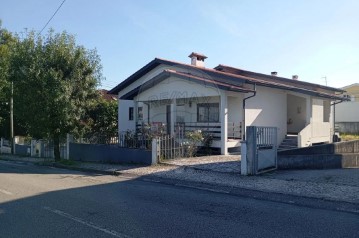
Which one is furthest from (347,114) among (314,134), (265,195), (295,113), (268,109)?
(265,195)

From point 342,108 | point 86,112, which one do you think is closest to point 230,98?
point 86,112

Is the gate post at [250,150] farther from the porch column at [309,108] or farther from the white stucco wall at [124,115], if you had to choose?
the white stucco wall at [124,115]

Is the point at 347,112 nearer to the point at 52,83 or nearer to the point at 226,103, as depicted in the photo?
the point at 226,103

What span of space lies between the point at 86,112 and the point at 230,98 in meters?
7.79

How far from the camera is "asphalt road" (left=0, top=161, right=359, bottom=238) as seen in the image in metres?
6.07

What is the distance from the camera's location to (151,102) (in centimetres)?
2333

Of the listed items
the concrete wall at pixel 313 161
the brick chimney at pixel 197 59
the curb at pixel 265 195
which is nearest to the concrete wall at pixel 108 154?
the curb at pixel 265 195

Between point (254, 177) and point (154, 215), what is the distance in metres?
5.67

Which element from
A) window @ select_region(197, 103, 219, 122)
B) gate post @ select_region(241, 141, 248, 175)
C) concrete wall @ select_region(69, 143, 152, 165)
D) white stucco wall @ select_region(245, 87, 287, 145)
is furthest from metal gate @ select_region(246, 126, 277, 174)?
window @ select_region(197, 103, 219, 122)

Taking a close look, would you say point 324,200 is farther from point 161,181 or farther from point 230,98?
point 230,98

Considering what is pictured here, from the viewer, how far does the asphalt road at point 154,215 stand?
607 centimetres

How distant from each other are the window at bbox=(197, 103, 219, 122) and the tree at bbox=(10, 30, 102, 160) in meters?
6.05

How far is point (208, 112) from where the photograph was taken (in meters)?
20.8

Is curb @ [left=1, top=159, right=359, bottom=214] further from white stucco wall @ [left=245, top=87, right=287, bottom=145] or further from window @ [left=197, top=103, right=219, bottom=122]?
white stucco wall @ [left=245, top=87, right=287, bottom=145]
